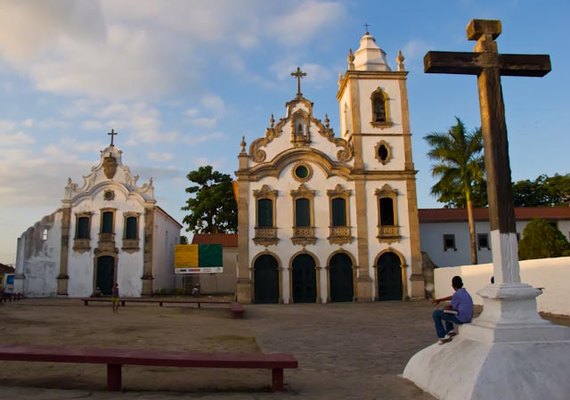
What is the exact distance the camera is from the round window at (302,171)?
28078mm

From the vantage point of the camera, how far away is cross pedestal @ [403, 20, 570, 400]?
5477 mm

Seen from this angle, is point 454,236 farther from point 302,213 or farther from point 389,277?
point 302,213

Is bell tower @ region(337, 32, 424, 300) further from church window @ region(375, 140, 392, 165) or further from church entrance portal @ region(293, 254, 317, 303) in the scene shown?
church entrance portal @ region(293, 254, 317, 303)

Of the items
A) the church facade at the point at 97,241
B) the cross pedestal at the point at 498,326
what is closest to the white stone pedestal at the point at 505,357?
the cross pedestal at the point at 498,326

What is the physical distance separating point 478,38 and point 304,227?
67.6 feet

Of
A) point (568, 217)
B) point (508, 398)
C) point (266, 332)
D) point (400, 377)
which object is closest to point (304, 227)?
point (266, 332)

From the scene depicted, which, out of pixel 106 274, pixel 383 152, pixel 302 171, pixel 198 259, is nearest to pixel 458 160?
pixel 383 152

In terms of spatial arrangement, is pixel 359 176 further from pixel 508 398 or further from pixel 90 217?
pixel 508 398

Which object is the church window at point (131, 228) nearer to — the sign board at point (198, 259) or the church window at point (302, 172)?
the sign board at point (198, 259)

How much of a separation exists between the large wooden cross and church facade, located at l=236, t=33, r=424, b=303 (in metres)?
20.5

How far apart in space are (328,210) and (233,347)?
56.4ft

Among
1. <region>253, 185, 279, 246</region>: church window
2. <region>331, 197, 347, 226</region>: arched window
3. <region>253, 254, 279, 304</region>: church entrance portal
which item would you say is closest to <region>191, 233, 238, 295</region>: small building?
<region>253, 254, 279, 304</region>: church entrance portal

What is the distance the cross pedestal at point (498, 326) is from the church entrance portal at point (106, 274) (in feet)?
89.7

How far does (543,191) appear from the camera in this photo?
155ft
